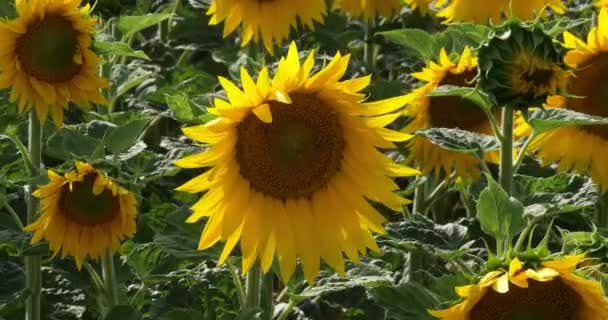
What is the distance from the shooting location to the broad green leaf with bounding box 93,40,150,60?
2.20m

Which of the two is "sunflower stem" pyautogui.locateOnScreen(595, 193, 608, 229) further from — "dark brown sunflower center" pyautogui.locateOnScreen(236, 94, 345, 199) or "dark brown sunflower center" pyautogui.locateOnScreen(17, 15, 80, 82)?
"dark brown sunflower center" pyautogui.locateOnScreen(17, 15, 80, 82)

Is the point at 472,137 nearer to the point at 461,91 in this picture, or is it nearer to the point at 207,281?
the point at 461,91

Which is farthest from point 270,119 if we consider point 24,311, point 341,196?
point 24,311

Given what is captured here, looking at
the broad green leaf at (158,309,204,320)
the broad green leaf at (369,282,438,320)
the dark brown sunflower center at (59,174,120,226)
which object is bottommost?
the broad green leaf at (158,309,204,320)

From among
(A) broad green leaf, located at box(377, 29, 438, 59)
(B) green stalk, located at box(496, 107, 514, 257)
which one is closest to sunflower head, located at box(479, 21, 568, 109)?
(B) green stalk, located at box(496, 107, 514, 257)

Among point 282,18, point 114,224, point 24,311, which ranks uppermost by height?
point 282,18

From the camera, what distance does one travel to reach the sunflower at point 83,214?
87.3 inches

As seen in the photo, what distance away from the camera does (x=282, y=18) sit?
9.82 feet

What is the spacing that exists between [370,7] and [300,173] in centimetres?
144

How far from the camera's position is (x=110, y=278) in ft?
7.59

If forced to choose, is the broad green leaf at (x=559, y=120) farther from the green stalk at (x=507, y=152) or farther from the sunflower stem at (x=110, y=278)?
the sunflower stem at (x=110, y=278)

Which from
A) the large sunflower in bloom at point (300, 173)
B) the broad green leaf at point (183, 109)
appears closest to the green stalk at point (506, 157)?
the large sunflower in bloom at point (300, 173)

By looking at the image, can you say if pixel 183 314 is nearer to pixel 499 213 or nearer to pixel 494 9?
pixel 499 213

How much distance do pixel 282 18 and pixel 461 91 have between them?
3.55ft
